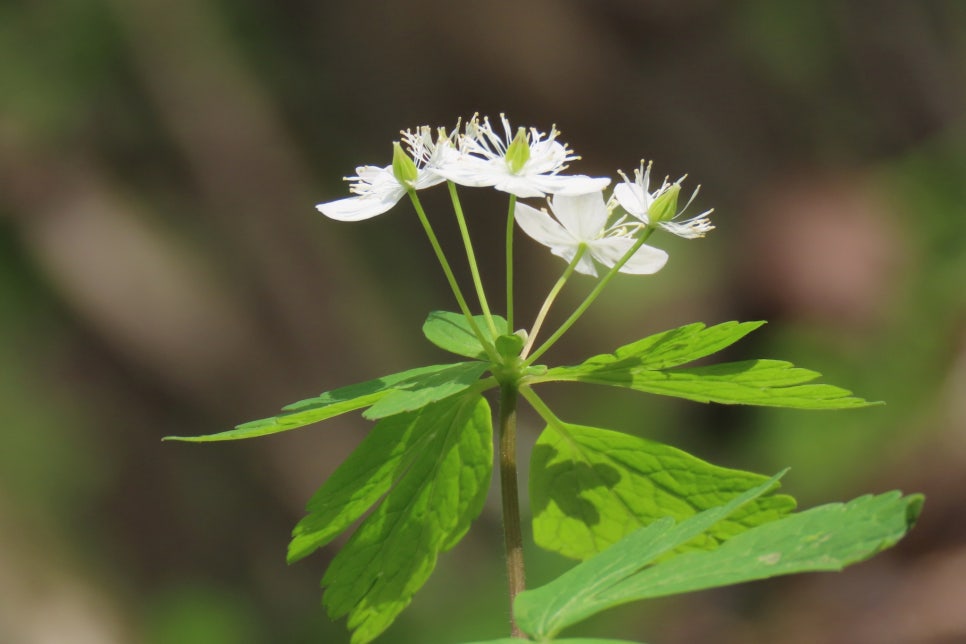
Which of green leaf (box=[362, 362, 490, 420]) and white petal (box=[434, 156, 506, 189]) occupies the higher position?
white petal (box=[434, 156, 506, 189])

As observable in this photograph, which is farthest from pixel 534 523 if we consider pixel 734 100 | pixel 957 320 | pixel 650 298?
pixel 734 100

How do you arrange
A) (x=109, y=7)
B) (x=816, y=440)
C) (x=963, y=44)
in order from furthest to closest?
(x=963, y=44)
(x=109, y=7)
(x=816, y=440)

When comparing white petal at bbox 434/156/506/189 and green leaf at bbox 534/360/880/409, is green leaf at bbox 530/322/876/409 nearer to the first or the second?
green leaf at bbox 534/360/880/409

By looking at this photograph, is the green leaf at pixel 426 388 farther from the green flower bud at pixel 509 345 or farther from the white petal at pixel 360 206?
the white petal at pixel 360 206

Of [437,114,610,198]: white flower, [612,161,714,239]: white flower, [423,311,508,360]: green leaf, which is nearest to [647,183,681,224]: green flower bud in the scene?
[612,161,714,239]: white flower

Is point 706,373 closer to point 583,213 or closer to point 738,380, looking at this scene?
point 738,380

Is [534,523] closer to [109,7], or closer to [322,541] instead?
[322,541]
